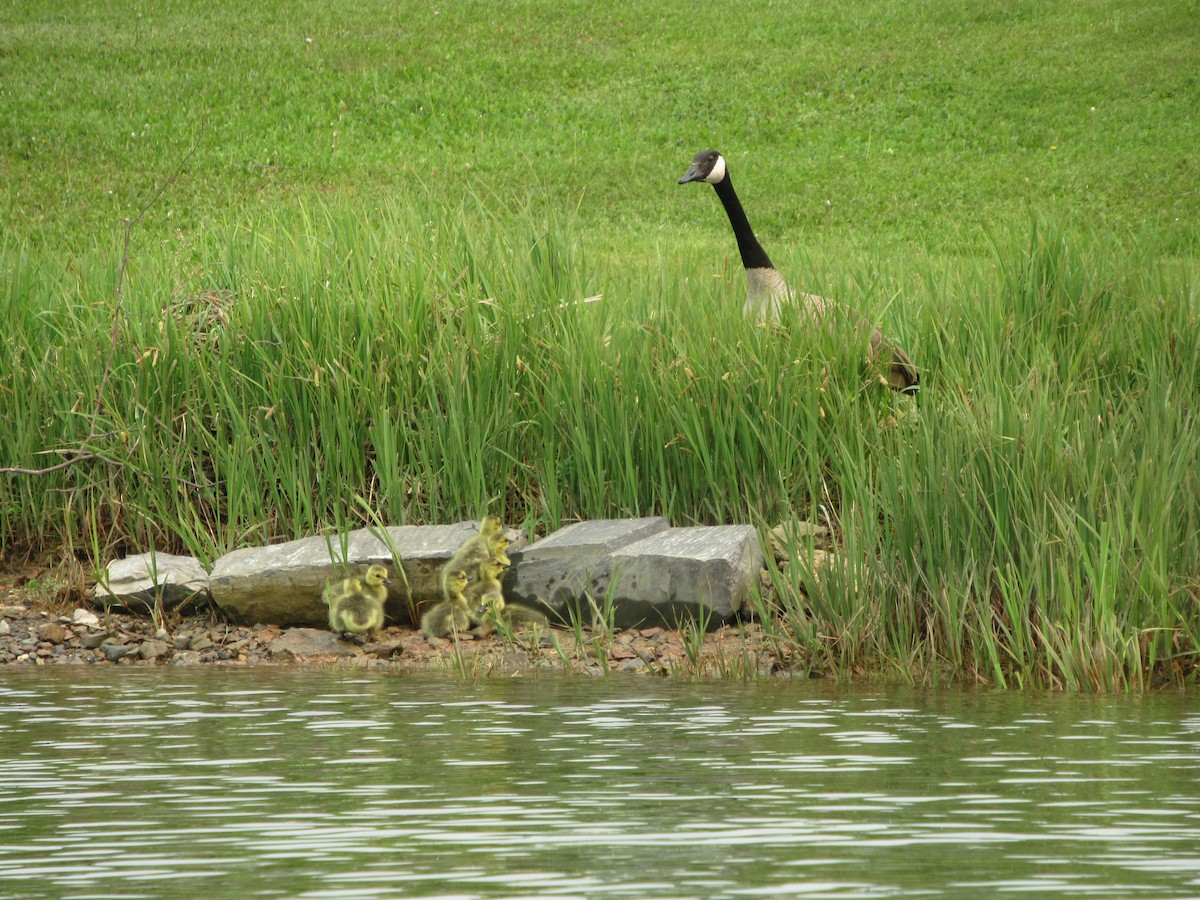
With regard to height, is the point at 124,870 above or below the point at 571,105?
below

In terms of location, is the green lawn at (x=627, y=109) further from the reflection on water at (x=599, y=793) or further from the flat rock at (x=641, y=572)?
the reflection on water at (x=599, y=793)

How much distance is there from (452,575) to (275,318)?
2083 millimetres

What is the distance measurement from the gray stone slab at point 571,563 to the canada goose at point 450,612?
26cm

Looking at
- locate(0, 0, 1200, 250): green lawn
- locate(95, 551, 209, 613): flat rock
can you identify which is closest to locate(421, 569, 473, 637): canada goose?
locate(95, 551, 209, 613): flat rock

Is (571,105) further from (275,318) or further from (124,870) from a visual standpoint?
(124,870)

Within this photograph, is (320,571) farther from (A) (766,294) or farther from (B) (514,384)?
(A) (766,294)

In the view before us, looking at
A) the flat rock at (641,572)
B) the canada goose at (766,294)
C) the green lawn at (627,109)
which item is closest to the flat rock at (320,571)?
the flat rock at (641,572)

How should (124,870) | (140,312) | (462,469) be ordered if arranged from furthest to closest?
(140,312) < (462,469) < (124,870)

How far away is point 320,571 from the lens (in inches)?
337

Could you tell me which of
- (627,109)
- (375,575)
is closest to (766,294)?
(375,575)

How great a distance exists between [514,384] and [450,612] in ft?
4.48

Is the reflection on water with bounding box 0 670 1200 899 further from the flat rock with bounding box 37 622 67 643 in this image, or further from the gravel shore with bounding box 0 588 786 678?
the flat rock with bounding box 37 622 67 643

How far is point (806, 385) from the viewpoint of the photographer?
332 inches

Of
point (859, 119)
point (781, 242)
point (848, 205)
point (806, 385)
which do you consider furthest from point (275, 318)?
point (859, 119)
